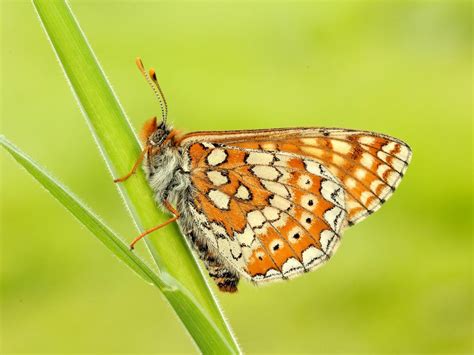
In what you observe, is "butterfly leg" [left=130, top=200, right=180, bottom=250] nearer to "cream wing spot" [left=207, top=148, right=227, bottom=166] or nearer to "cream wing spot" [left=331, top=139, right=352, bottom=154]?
"cream wing spot" [left=207, top=148, right=227, bottom=166]

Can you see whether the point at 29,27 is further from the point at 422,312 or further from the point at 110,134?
the point at 110,134

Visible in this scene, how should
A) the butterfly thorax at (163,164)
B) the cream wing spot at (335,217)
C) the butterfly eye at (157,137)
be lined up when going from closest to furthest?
1. the butterfly thorax at (163,164)
2. the butterfly eye at (157,137)
3. the cream wing spot at (335,217)

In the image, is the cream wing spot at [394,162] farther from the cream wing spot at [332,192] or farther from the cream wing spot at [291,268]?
the cream wing spot at [291,268]

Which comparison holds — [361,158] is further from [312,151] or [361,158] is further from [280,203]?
[280,203]

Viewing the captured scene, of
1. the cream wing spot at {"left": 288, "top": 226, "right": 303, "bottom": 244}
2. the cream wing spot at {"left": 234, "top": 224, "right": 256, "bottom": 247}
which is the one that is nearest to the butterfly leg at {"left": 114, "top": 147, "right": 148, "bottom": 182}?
the cream wing spot at {"left": 234, "top": 224, "right": 256, "bottom": 247}

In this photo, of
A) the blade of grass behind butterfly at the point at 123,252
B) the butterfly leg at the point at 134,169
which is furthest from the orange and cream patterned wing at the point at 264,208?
the blade of grass behind butterfly at the point at 123,252

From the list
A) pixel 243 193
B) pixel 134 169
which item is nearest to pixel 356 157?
pixel 243 193
